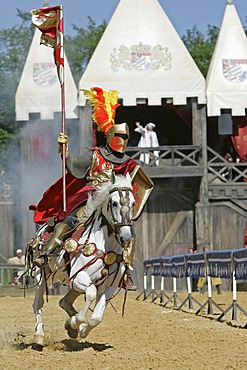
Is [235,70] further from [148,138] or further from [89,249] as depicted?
[89,249]

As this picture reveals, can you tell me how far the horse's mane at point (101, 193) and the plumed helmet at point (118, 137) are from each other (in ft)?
2.23

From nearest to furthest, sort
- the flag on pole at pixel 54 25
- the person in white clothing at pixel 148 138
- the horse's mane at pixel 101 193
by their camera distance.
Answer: the horse's mane at pixel 101 193, the flag on pole at pixel 54 25, the person in white clothing at pixel 148 138

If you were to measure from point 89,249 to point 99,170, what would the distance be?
1.05 meters

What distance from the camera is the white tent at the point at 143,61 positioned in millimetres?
28656

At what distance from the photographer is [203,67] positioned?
50.3m

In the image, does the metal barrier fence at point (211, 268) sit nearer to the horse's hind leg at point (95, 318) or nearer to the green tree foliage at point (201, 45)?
the horse's hind leg at point (95, 318)

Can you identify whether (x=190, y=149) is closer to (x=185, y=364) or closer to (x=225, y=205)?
(x=225, y=205)

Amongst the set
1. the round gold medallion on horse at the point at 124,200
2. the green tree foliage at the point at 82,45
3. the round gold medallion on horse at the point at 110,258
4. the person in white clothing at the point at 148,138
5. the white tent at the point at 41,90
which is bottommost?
the round gold medallion on horse at the point at 110,258

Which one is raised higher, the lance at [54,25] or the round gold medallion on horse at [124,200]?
the lance at [54,25]

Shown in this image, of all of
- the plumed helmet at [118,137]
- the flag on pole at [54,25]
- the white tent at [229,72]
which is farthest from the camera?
the white tent at [229,72]

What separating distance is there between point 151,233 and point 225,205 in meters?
2.53

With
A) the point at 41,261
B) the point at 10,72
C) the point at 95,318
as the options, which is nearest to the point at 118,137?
the point at 41,261

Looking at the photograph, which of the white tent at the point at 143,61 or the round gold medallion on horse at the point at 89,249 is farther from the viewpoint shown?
the white tent at the point at 143,61

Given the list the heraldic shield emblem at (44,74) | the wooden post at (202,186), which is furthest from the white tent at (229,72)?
the heraldic shield emblem at (44,74)
